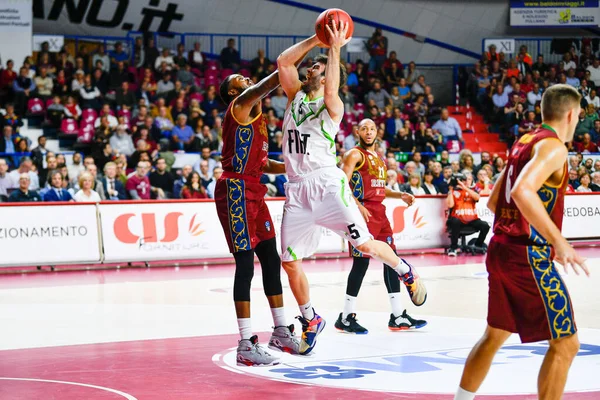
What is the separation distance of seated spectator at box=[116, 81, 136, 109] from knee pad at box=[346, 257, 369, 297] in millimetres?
14275

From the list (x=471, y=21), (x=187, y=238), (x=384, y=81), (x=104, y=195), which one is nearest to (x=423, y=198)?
(x=187, y=238)

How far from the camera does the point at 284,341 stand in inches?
300

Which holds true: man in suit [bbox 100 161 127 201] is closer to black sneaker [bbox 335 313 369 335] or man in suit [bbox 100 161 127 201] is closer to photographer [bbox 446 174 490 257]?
photographer [bbox 446 174 490 257]

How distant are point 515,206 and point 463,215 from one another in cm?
1288

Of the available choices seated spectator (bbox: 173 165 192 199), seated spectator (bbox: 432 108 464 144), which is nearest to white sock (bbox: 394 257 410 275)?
seated spectator (bbox: 173 165 192 199)

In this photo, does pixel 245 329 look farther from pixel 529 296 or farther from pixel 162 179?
pixel 162 179

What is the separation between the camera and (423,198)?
18.4m

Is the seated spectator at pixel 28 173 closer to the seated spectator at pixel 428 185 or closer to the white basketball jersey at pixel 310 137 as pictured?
the seated spectator at pixel 428 185

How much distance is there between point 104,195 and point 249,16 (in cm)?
1225

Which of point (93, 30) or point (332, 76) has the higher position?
point (93, 30)

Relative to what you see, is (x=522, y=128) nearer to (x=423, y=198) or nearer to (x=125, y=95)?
(x=423, y=198)

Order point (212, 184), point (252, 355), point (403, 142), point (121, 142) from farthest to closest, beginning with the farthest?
point (403, 142) → point (121, 142) → point (212, 184) → point (252, 355)

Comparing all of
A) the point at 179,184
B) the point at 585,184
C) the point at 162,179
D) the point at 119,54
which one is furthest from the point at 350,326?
the point at 119,54

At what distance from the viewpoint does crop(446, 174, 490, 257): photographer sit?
17672 millimetres
